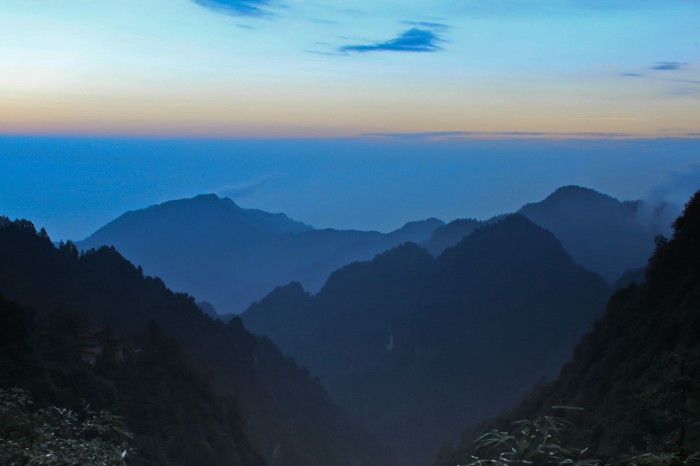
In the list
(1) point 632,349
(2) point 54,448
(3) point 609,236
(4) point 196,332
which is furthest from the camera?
(3) point 609,236

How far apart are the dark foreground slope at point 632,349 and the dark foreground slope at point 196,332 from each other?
15938mm

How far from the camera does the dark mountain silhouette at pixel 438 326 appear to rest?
3807 inches

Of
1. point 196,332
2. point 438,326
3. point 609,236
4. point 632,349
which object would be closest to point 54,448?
point 632,349

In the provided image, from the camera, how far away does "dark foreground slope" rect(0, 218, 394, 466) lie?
42719 mm

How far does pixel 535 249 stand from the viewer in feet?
480

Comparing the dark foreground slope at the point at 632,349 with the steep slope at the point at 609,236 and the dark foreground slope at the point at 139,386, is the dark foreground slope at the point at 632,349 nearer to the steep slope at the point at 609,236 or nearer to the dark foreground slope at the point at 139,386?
the dark foreground slope at the point at 139,386

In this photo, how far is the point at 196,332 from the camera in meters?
55.3

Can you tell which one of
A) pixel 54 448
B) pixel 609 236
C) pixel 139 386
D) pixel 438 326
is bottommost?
pixel 438 326

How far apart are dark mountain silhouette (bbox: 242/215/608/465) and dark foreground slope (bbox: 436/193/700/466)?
143 ft

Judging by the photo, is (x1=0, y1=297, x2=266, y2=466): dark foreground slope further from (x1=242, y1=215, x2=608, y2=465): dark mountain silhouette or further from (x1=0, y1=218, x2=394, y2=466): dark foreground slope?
(x1=242, y1=215, x2=608, y2=465): dark mountain silhouette

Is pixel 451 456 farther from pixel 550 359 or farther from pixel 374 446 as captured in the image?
pixel 550 359

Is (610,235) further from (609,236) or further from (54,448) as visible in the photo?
(54,448)

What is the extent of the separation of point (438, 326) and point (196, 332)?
76.1 m

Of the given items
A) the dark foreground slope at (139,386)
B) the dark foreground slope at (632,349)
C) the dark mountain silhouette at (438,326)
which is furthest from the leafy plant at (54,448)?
the dark mountain silhouette at (438,326)
